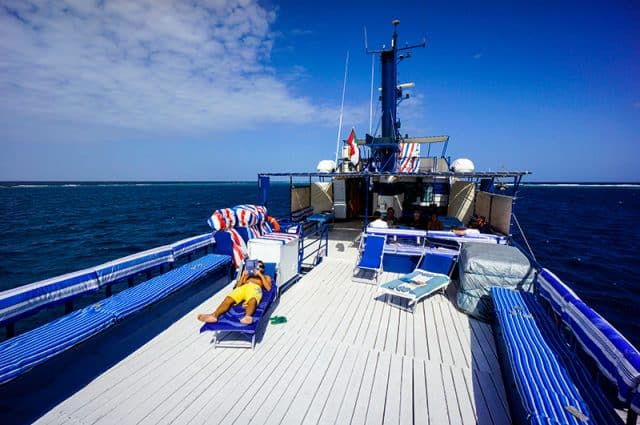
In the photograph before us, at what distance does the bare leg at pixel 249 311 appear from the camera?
13.8 ft

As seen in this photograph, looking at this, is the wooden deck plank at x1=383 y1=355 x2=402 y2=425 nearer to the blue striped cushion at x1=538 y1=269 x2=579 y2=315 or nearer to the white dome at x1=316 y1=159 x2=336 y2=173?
the blue striped cushion at x1=538 y1=269 x2=579 y2=315

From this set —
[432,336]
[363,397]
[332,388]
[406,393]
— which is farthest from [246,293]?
[432,336]

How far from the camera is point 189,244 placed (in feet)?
23.6

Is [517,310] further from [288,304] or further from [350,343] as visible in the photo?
[288,304]

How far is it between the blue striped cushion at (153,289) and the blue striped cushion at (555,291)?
650 cm

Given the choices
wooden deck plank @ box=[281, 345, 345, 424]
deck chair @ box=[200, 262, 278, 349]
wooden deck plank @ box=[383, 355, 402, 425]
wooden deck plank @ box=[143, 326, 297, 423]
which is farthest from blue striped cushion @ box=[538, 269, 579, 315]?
deck chair @ box=[200, 262, 278, 349]

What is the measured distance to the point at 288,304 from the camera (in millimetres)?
5730

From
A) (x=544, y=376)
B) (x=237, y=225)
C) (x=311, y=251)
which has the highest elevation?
(x=237, y=225)

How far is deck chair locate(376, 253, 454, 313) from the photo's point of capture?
5.52m

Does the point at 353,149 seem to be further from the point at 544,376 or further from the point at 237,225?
the point at 544,376

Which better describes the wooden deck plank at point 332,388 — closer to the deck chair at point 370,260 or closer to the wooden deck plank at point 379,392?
the wooden deck plank at point 379,392

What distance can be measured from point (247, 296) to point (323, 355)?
63.2 inches

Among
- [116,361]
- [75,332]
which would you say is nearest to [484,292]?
[116,361]

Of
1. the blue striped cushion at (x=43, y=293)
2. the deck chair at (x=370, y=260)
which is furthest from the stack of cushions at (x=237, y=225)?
the deck chair at (x=370, y=260)
